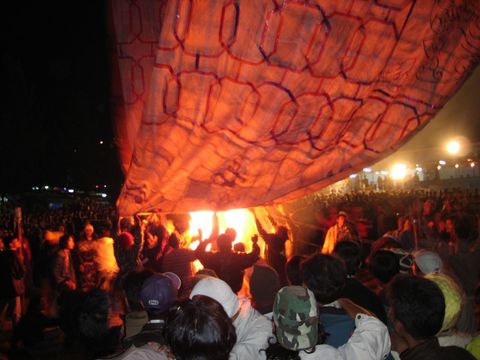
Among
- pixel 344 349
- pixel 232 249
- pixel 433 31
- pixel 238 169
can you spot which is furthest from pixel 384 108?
pixel 232 249

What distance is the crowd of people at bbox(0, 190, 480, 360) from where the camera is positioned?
1.62 m

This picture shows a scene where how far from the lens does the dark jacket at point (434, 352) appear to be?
64.2 inches

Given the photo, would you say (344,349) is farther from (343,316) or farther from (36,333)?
(36,333)

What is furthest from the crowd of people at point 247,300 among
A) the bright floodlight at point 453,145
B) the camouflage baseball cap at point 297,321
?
the bright floodlight at point 453,145

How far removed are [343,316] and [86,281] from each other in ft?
14.0

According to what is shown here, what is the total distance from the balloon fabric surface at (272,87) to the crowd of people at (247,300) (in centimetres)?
55

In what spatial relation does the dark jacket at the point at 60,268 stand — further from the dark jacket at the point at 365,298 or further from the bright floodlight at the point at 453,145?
the bright floodlight at the point at 453,145

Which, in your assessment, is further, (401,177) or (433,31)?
(401,177)

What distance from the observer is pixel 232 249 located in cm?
387

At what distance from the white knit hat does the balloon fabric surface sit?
24.2 inches

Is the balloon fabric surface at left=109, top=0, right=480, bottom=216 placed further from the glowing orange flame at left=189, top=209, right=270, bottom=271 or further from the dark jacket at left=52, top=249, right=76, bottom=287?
the dark jacket at left=52, top=249, right=76, bottom=287

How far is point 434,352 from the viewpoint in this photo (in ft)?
5.54

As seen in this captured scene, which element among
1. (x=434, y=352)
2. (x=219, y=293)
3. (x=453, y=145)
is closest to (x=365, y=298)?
(x=434, y=352)

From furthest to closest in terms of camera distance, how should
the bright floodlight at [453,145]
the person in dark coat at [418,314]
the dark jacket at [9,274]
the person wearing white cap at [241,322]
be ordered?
the bright floodlight at [453,145], the dark jacket at [9,274], the person wearing white cap at [241,322], the person in dark coat at [418,314]
